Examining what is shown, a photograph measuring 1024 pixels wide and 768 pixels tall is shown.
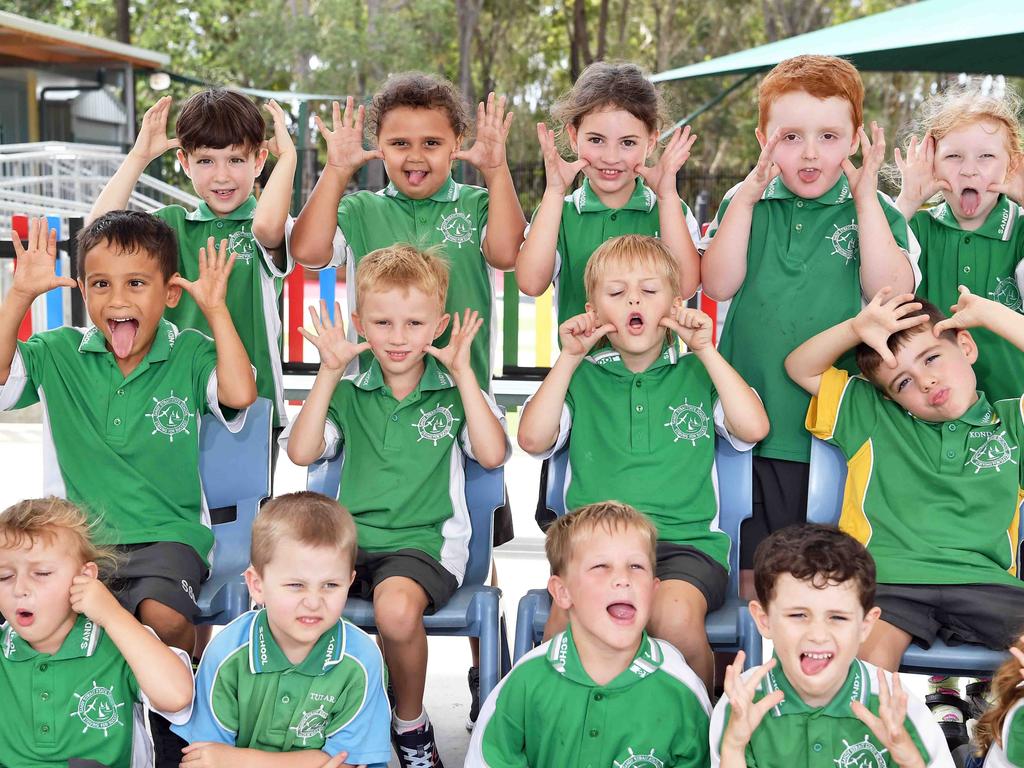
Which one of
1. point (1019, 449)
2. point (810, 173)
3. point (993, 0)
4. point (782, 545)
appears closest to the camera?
point (782, 545)

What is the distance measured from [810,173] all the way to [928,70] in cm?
591

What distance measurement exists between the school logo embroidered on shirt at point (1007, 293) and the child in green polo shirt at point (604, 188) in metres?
0.88

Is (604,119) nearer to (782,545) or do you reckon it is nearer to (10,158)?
(782,545)

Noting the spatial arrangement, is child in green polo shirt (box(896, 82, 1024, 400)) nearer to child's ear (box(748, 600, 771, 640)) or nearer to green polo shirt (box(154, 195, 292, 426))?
child's ear (box(748, 600, 771, 640))

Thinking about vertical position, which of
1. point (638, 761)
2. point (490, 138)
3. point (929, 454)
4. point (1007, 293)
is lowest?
point (638, 761)

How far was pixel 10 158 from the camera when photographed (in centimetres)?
1467

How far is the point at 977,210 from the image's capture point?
11.8ft

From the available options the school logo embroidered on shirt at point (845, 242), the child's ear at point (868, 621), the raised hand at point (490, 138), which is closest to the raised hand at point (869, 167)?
the school logo embroidered on shirt at point (845, 242)

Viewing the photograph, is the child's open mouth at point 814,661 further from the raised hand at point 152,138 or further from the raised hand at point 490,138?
the raised hand at point 152,138

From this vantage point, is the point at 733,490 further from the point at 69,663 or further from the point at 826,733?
the point at 69,663

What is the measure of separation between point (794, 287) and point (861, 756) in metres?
1.38

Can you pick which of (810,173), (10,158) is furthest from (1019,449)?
(10,158)

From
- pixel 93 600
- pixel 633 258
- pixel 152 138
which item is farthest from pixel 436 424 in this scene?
pixel 152 138

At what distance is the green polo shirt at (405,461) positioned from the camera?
10.8 feet
